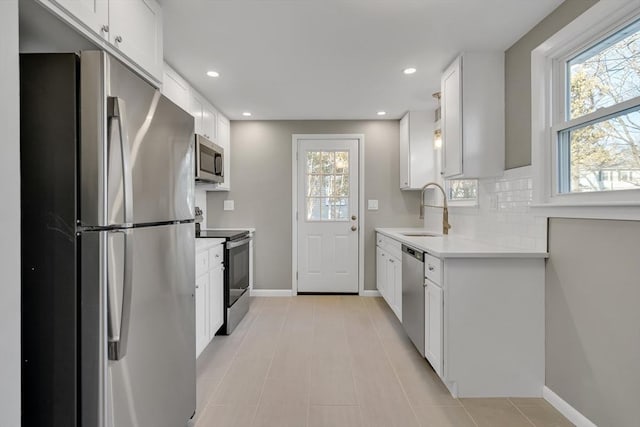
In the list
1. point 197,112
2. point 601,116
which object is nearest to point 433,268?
point 601,116

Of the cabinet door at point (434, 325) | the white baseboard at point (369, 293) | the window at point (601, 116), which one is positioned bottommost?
the white baseboard at point (369, 293)

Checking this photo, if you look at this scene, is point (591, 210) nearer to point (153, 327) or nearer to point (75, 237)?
point (153, 327)

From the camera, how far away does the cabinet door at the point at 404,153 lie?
404 cm

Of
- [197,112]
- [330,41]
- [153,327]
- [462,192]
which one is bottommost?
[153,327]

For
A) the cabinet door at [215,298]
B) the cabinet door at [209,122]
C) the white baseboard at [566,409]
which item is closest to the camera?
the white baseboard at [566,409]

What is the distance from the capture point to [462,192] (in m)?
Result: 3.43

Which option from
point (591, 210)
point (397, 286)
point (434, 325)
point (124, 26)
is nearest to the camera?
point (124, 26)

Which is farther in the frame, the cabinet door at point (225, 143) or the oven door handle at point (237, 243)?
the cabinet door at point (225, 143)

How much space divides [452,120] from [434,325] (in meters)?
1.60

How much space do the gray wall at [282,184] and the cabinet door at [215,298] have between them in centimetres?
139

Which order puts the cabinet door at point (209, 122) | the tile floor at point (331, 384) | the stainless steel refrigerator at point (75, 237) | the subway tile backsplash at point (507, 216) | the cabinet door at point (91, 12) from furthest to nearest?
the cabinet door at point (209, 122) < the subway tile backsplash at point (507, 216) < the tile floor at point (331, 384) < the cabinet door at point (91, 12) < the stainless steel refrigerator at point (75, 237)
